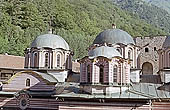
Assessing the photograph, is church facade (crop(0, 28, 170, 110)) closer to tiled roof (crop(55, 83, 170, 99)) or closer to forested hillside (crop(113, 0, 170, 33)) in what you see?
tiled roof (crop(55, 83, 170, 99))

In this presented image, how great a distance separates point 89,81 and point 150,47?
24023 mm

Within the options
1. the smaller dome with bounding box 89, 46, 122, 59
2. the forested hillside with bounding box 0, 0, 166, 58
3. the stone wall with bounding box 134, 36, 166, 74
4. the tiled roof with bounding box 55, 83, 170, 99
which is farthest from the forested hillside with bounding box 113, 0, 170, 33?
the smaller dome with bounding box 89, 46, 122, 59

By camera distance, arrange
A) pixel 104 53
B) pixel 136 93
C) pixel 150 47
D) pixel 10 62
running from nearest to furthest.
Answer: pixel 136 93, pixel 104 53, pixel 10 62, pixel 150 47

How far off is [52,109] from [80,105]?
2.57 meters

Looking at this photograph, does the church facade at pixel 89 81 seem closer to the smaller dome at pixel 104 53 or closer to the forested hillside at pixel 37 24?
the smaller dome at pixel 104 53

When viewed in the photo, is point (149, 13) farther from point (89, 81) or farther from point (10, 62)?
point (89, 81)

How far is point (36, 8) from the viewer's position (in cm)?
5988

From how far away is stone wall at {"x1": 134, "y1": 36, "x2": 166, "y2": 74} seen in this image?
37.3 meters

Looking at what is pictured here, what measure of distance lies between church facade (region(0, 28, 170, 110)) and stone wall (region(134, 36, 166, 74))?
17161 mm

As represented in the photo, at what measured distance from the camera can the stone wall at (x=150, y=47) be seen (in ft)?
123

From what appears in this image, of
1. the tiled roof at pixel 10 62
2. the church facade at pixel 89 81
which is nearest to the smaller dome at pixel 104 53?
the church facade at pixel 89 81

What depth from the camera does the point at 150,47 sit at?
38.3 m

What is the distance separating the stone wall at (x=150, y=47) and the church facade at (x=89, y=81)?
17.2m

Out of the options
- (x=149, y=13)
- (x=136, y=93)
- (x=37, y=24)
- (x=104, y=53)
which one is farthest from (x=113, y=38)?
(x=149, y=13)
